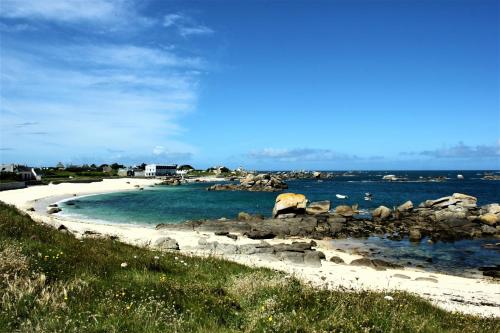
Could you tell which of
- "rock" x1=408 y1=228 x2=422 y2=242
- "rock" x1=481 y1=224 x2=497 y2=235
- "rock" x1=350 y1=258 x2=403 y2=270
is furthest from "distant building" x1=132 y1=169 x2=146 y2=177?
"rock" x1=350 y1=258 x2=403 y2=270

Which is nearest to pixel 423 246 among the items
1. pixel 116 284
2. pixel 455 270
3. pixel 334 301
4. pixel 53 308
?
pixel 455 270

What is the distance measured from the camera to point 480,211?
2040 inches

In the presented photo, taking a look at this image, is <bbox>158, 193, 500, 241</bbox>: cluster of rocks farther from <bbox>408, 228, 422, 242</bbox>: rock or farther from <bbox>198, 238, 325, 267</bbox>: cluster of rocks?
<bbox>198, 238, 325, 267</bbox>: cluster of rocks

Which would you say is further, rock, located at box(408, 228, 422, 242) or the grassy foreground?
rock, located at box(408, 228, 422, 242)

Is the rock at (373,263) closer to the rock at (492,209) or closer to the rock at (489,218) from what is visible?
the rock at (489,218)

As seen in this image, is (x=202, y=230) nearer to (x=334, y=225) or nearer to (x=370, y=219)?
(x=334, y=225)

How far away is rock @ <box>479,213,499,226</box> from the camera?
45.2 m

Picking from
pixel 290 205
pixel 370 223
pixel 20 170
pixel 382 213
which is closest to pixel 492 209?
pixel 382 213

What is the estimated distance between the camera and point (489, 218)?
150ft

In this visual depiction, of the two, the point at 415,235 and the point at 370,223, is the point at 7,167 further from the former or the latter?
the point at 415,235

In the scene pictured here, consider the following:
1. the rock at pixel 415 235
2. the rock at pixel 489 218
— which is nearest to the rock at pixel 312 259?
the rock at pixel 415 235

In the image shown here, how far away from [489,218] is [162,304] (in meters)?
47.6

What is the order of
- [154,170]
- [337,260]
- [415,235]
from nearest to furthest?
1. [337,260]
2. [415,235]
3. [154,170]

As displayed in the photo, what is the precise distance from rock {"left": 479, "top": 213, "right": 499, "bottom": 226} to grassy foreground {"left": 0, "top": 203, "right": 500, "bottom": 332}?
3920 centimetres
